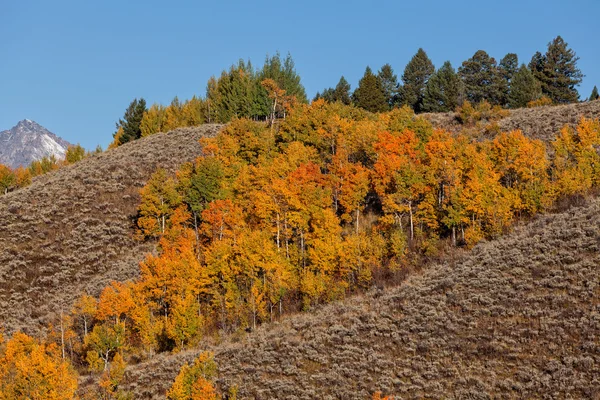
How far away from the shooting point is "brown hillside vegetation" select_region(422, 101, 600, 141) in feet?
228

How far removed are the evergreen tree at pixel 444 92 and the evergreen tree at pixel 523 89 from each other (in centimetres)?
842

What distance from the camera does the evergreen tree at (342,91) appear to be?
350 ft

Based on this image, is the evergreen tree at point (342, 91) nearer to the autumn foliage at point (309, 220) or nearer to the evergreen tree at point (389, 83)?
the evergreen tree at point (389, 83)

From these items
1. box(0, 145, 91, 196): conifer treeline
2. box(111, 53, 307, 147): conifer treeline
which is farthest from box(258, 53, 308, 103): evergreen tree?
box(0, 145, 91, 196): conifer treeline

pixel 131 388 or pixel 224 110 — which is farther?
pixel 224 110

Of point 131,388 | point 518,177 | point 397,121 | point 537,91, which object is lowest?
point 131,388

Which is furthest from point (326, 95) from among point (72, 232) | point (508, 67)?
point (72, 232)

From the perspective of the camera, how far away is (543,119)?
242 ft

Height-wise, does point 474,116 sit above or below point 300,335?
above

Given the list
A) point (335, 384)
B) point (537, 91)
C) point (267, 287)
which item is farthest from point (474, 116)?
point (335, 384)

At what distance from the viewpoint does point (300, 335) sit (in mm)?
40844

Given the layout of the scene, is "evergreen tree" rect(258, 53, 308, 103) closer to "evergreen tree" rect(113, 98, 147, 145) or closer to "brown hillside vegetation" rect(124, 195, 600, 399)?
"evergreen tree" rect(113, 98, 147, 145)

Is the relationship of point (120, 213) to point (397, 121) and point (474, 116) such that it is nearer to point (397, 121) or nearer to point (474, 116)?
point (397, 121)

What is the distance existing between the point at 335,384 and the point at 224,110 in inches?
3091
